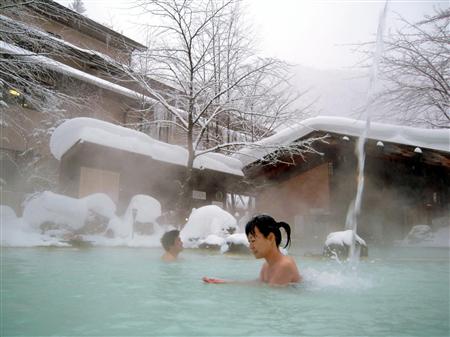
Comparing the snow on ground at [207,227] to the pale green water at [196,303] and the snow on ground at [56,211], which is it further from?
the pale green water at [196,303]

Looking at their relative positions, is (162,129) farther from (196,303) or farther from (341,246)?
(196,303)

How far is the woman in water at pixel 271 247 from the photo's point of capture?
3438mm

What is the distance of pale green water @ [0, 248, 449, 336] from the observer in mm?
2406

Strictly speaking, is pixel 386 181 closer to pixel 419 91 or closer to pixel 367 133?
pixel 367 133

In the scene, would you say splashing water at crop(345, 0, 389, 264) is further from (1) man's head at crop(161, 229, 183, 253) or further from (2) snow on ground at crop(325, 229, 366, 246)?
(1) man's head at crop(161, 229, 183, 253)

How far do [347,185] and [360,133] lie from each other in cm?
303

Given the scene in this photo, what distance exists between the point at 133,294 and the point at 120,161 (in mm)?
9047

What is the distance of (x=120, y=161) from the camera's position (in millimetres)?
12070

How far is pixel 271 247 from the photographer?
3.50 meters

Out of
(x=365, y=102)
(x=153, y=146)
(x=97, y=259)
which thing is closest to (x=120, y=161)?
(x=153, y=146)

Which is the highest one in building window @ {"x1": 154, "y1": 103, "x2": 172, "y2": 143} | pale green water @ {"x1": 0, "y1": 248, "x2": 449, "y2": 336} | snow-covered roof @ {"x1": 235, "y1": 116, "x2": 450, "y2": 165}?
building window @ {"x1": 154, "y1": 103, "x2": 172, "y2": 143}

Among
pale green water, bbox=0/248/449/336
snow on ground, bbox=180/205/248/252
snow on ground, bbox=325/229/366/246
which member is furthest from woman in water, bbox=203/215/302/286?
snow on ground, bbox=180/205/248/252

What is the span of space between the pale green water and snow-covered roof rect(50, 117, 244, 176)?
4920mm

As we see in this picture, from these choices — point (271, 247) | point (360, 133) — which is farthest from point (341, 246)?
point (271, 247)
